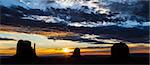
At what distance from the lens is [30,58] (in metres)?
190

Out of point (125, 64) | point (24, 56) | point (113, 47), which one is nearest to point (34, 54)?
point (24, 56)

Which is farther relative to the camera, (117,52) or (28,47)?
(28,47)

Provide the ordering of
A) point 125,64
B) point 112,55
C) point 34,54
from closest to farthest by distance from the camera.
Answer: point 125,64 → point 112,55 → point 34,54

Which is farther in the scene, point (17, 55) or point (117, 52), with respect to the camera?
point (17, 55)

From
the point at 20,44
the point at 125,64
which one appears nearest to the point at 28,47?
the point at 20,44

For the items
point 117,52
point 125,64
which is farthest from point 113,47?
point 125,64

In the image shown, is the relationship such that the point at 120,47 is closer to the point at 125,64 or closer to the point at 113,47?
the point at 113,47

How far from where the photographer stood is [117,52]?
185 m

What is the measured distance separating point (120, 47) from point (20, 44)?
46859 millimetres

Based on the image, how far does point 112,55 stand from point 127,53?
23.7 feet

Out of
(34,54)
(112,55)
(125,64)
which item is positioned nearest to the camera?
(125,64)

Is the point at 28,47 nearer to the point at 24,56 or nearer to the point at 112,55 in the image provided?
the point at 24,56

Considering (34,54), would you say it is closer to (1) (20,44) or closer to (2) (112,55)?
(1) (20,44)

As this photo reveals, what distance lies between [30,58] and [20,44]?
11126 mm
